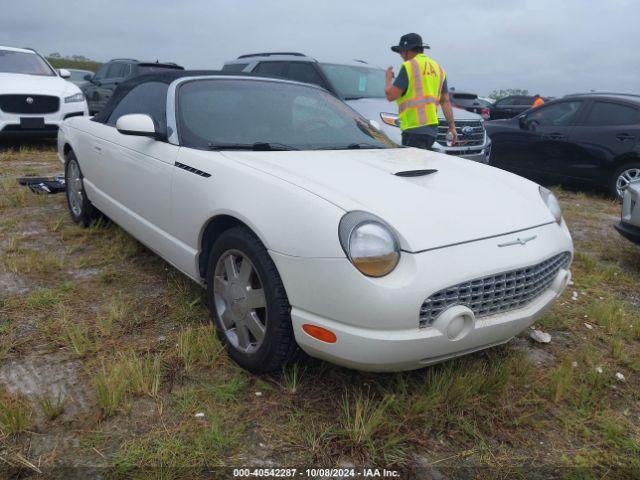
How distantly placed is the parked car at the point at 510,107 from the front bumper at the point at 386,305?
48.6 ft

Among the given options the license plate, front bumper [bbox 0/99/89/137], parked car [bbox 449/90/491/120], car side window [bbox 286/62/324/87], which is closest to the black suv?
front bumper [bbox 0/99/89/137]

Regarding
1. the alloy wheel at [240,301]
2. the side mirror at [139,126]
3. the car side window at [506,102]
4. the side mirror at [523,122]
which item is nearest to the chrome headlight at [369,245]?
the alloy wheel at [240,301]

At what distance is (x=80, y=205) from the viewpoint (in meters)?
4.68

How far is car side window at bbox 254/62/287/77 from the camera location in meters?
7.90

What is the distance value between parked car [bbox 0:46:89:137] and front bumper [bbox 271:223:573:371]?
8.05m

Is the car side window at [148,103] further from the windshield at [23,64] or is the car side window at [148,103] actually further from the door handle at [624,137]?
the windshield at [23,64]

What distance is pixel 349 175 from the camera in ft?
8.43

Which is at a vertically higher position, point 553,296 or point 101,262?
point 553,296

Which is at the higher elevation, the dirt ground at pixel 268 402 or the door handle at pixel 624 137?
the door handle at pixel 624 137

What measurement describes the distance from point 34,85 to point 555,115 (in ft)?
26.7

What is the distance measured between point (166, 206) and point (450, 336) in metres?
1.78

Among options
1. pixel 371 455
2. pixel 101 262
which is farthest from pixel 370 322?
pixel 101 262

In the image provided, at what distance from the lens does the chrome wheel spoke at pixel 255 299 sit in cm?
241

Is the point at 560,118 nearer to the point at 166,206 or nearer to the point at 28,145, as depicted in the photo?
the point at 166,206
